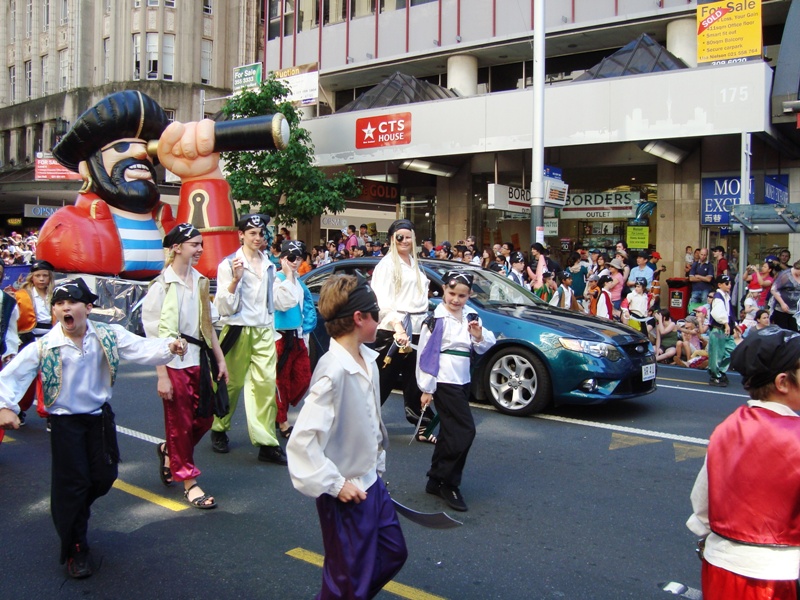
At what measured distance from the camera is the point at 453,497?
16.4 ft

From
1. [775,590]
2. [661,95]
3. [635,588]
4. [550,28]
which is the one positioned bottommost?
[635,588]

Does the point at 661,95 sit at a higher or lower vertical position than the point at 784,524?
→ higher

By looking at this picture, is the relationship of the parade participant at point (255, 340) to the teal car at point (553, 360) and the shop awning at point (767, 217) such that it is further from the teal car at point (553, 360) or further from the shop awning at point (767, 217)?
the shop awning at point (767, 217)

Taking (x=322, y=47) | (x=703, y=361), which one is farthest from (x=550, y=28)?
(x=703, y=361)

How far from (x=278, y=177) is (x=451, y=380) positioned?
14.6 m

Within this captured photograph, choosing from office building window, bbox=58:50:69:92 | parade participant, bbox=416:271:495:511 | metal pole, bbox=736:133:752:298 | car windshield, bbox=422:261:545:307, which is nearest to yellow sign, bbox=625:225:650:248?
metal pole, bbox=736:133:752:298

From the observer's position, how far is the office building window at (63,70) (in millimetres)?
41812

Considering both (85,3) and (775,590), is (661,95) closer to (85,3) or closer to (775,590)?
(775,590)

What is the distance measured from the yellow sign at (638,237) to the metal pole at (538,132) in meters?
5.03

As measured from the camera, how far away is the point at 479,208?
2122 cm

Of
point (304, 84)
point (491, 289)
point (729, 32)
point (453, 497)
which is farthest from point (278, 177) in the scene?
point (453, 497)

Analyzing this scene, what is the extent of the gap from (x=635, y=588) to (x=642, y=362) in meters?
4.15

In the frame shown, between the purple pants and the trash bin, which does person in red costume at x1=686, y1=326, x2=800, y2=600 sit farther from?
the trash bin

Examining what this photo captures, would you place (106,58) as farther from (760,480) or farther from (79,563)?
(760,480)
